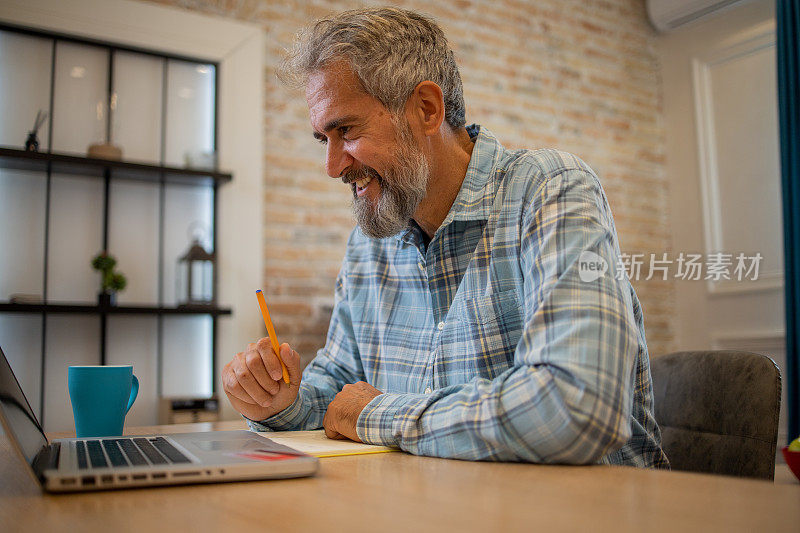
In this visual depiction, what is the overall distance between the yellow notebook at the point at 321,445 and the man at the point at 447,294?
0.07ft

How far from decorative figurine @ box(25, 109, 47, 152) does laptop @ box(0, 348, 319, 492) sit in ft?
6.84

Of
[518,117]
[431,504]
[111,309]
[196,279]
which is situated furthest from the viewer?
[518,117]

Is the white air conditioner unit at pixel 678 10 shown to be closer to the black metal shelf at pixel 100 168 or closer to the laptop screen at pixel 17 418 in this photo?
the black metal shelf at pixel 100 168

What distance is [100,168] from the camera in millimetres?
2840

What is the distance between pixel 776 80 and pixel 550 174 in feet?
11.3

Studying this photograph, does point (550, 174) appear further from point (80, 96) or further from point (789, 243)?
point (789, 243)

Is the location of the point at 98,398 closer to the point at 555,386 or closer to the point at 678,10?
the point at 555,386

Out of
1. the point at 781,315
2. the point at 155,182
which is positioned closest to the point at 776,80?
the point at 781,315

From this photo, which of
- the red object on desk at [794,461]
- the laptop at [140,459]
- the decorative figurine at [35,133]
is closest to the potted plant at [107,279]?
the decorative figurine at [35,133]

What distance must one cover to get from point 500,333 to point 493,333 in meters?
0.01

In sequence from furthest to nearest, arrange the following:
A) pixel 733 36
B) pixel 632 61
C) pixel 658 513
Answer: pixel 632 61 < pixel 733 36 < pixel 658 513

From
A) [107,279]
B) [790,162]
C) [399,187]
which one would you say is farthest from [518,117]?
[399,187]

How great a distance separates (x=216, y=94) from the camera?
10.6 feet

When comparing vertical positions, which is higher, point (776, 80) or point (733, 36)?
point (733, 36)
